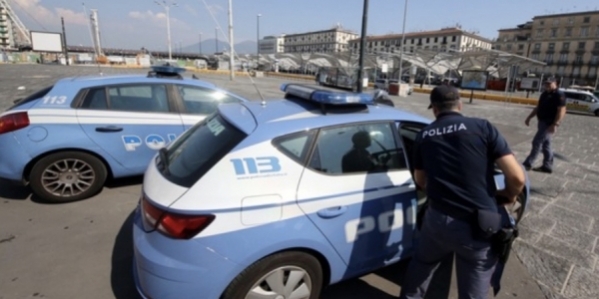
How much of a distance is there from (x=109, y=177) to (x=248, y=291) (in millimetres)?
3259

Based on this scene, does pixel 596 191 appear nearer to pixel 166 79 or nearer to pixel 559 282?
pixel 559 282

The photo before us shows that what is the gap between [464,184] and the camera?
197 centimetres

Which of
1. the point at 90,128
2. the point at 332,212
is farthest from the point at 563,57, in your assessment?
the point at 90,128

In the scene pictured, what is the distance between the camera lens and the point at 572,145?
8945mm

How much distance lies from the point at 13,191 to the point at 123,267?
2.68 m

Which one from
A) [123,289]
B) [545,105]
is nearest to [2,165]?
[123,289]

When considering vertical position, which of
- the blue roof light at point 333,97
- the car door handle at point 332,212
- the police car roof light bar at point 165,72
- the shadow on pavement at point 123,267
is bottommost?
Answer: the shadow on pavement at point 123,267

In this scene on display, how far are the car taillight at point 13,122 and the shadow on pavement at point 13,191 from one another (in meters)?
0.94

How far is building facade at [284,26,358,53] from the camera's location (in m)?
135

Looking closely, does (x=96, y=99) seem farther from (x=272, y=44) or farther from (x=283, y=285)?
(x=272, y=44)

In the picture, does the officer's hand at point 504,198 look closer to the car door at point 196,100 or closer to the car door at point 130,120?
the car door at point 196,100

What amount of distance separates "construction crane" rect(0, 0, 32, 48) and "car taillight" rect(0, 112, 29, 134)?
135005 millimetres

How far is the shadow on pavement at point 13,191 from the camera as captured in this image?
4043 mm

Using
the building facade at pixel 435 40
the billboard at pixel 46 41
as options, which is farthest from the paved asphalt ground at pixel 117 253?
the building facade at pixel 435 40
